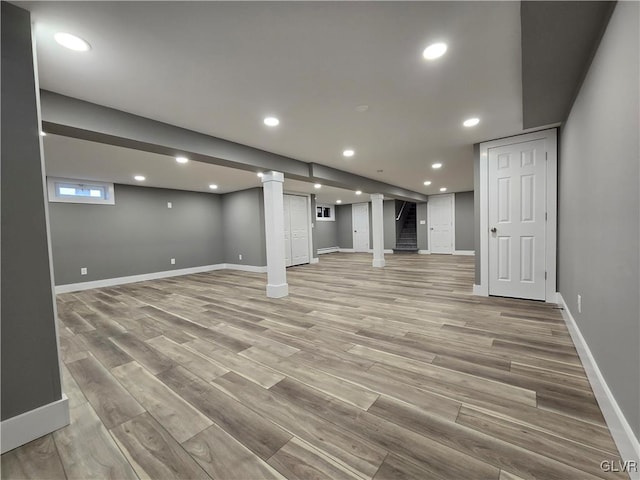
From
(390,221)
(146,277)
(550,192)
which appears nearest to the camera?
(550,192)

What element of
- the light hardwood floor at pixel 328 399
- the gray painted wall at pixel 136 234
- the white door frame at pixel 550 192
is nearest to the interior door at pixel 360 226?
the gray painted wall at pixel 136 234

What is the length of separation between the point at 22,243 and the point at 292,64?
190 centimetres

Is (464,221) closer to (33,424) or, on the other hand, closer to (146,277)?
(146,277)

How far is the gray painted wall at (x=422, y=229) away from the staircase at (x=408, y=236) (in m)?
0.31

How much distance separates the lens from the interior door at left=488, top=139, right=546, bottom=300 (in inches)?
134

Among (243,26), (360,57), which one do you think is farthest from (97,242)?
(360,57)

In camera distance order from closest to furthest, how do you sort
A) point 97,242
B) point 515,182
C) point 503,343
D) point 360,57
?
point 360,57 → point 503,343 → point 515,182 → point 97,242

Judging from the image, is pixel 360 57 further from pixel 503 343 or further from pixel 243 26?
pixel 503 343

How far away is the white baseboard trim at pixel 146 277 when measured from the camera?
5.29 meters

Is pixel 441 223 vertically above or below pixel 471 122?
below

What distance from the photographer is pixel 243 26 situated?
4.92 ft

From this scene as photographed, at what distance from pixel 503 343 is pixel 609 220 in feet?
4.42

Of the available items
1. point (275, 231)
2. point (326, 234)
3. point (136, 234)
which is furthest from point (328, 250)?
point (275, 231)

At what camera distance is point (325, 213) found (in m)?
11.7
